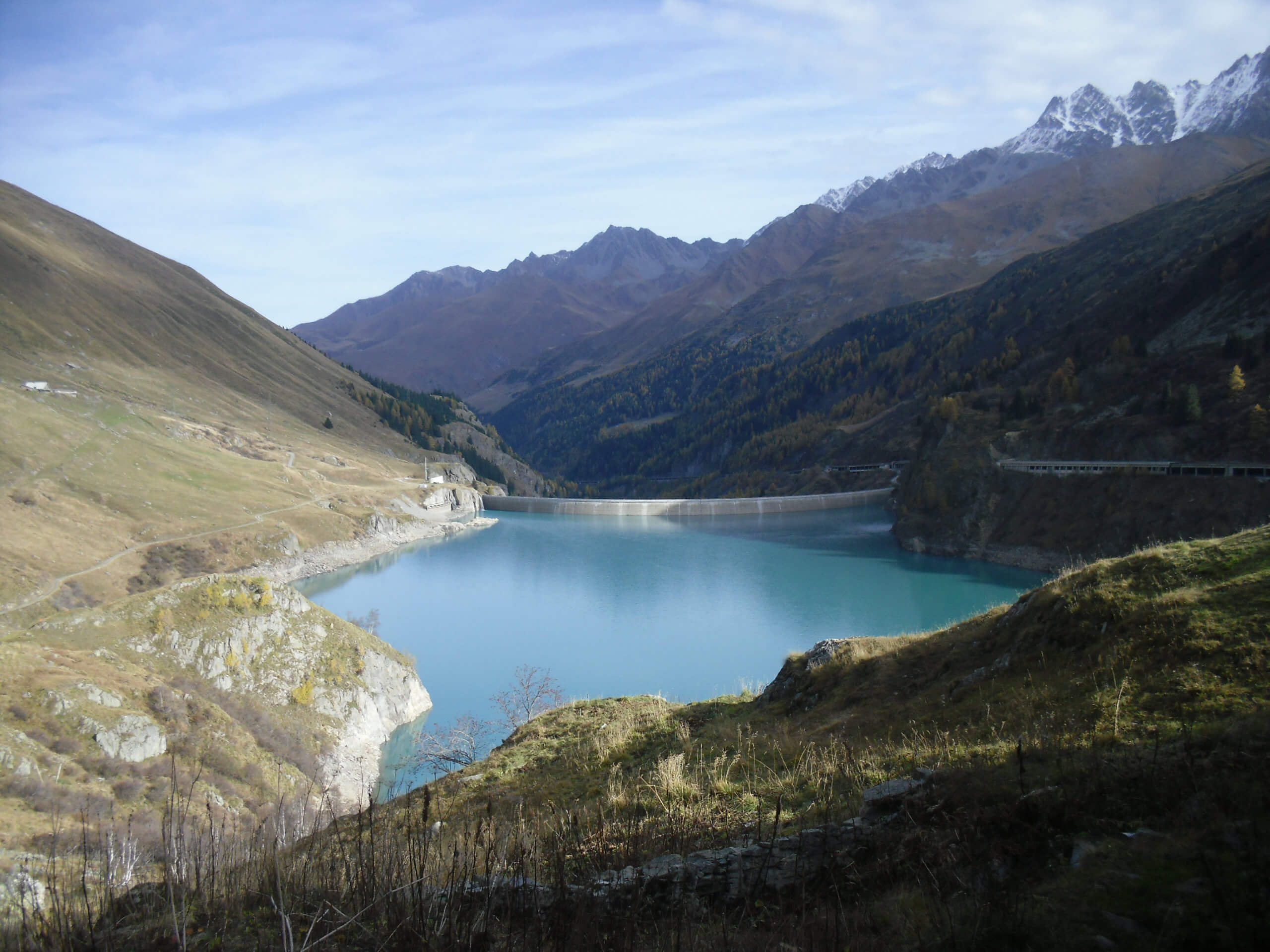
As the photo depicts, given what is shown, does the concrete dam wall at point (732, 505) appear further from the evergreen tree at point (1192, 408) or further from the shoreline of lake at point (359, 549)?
the evergreen tree at point (1192, 408)

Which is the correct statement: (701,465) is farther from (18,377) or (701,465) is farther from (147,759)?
(147,759)

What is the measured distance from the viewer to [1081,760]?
181 inches

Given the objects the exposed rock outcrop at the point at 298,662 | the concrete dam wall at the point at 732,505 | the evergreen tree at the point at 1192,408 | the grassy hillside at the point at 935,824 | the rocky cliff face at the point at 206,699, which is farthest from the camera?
the concrete dam wall at the point at 732,505

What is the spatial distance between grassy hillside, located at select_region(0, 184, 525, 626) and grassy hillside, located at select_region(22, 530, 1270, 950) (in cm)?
3719

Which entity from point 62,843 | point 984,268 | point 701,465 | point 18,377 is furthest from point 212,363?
point 984,268

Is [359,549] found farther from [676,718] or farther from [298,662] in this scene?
[676,718]

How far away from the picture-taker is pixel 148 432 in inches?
2419

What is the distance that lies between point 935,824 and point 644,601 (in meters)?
46.0

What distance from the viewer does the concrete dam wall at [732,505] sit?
9056cm

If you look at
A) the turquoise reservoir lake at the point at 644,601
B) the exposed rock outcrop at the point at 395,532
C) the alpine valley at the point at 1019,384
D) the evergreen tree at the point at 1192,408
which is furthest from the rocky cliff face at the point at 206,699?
the evergreen tree at the point at 1192,408

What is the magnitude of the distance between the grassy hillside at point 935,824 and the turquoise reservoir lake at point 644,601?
1500 cm

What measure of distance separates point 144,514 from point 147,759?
38441 millimetres

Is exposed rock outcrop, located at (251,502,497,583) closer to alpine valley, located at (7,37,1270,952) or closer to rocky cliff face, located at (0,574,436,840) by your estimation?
alpine valley, located at (7,37,1270,952)

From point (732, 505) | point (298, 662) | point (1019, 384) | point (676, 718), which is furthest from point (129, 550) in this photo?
point (1019, 384)
